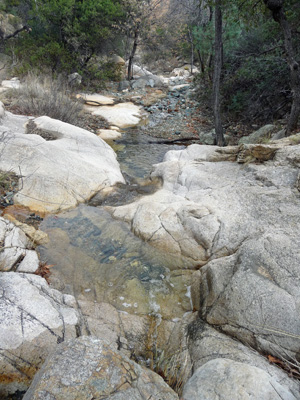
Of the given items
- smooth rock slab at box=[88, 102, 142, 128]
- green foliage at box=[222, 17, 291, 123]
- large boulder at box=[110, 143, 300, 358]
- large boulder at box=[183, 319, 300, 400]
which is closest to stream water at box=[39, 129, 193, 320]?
large boulder at box=[110, 143, 300, 358]

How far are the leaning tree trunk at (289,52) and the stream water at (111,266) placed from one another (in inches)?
216

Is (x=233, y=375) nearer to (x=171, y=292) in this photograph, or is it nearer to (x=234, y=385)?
(x=234, y=385)

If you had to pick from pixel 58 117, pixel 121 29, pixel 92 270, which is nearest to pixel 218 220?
pixel 92 270

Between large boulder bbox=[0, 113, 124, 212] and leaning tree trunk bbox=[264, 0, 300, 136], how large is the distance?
4.80m

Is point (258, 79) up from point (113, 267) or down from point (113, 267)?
up

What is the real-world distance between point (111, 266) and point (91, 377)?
2.18m

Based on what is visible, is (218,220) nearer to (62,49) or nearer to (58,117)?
(58,117)

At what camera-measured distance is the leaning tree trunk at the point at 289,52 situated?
626cm

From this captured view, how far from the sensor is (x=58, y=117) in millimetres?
8367

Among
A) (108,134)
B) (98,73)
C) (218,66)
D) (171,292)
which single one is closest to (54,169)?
(171,292)

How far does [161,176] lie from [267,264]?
361 cm

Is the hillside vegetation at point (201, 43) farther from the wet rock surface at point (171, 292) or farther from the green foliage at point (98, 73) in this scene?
the wet rock surface at point (171, 292)

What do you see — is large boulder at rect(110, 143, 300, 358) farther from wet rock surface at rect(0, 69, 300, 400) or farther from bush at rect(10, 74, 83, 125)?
bush at rect(10, 74, 83, 125)

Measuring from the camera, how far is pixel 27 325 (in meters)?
→ 2.24
